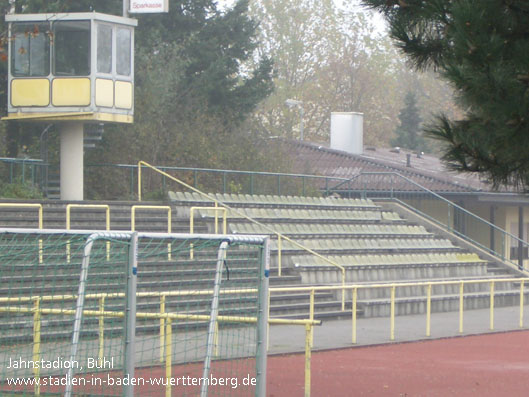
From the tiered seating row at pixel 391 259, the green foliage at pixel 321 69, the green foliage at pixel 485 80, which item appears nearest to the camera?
the green foliage at pixel 485 80

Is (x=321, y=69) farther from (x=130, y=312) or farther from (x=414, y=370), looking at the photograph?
(x=130, y=312)

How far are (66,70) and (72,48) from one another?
0.59m

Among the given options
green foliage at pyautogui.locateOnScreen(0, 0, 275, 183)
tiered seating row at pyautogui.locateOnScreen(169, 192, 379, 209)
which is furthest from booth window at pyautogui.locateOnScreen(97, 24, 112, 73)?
tiered seating row at pyautogui.locateOnScreen(169, 192, 379, 209)

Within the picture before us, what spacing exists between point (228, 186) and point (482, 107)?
22.2 m

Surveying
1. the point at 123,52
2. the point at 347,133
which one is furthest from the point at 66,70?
the point at 347,133

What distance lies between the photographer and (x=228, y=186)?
29.7m

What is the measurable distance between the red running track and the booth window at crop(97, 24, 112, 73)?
443 inches

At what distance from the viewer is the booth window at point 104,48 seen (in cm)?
2420

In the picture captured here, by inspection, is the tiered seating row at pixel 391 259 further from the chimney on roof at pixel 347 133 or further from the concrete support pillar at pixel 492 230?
the chimney on roof at pixel 347 133

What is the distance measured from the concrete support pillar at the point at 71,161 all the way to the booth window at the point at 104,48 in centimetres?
162

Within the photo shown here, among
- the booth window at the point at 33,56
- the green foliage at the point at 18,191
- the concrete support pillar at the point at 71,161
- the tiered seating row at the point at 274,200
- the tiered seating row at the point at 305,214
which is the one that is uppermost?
the booth window at the point at 33,56

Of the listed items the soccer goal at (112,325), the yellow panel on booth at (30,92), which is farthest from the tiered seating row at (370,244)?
the soccer goal at (112,325)

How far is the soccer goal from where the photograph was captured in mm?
8367

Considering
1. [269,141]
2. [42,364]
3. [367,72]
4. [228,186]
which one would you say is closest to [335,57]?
[367,72]
